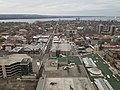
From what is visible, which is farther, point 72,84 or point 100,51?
point 100,51

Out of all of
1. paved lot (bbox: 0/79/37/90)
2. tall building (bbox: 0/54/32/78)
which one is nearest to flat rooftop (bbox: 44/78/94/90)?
paved lot (bbox: 0/79/37/90)

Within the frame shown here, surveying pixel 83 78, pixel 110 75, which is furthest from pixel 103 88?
pixel 110 75

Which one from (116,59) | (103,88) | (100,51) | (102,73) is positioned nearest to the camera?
(103,88)

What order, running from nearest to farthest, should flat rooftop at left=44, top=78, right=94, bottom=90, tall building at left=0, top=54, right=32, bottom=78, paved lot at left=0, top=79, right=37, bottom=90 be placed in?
paved lot at left=0, top=79, right=37, bottom=90 → flat rooftop at left=44, top=78, right=94, bottom=90 → tall building at left=0, top=54, right=32, bottom=78

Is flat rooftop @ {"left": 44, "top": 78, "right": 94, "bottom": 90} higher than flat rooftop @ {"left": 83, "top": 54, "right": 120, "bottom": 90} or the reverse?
higher

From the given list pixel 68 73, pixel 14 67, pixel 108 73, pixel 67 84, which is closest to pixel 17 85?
pixel 67 84

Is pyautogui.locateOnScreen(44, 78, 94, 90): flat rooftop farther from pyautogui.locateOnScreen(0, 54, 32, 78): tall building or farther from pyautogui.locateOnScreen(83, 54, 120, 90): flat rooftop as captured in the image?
pyautogui.locateOnScreen(0, 54, 32, 78): tall building

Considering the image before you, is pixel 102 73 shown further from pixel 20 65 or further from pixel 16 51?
pixel 16 51

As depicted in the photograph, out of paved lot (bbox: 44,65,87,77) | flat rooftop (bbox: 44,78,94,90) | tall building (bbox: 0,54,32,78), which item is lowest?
paved lot (bbox: 44,65,87,77)
